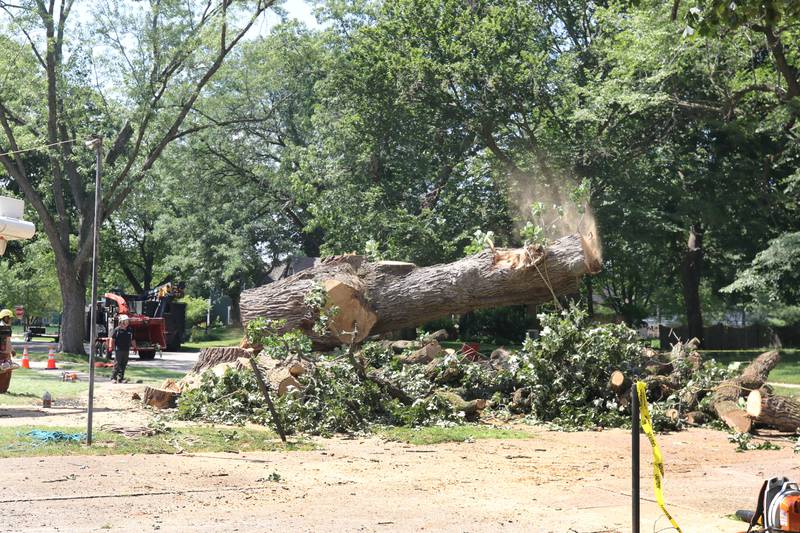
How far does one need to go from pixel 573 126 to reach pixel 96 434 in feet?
73.2

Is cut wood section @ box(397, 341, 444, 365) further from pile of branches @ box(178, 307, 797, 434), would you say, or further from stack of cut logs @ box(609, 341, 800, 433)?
stack of cut logs @ box(609, 341, 800, 433)

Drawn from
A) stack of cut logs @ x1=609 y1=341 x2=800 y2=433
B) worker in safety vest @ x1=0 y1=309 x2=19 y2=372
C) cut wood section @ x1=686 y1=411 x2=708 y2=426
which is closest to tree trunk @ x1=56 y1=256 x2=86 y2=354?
worker in safety vest @ x1=0 y1=309 x2=19 y2=372

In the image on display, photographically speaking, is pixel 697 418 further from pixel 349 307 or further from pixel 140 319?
pixel 140 319

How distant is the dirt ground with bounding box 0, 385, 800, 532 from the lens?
6469 millimetres

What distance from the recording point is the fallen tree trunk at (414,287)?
46.6ft

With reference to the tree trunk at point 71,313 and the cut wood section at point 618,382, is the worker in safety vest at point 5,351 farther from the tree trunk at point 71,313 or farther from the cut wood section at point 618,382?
the tree trunk at point 71,313

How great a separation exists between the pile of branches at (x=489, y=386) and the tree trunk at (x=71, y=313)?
44.6 feet

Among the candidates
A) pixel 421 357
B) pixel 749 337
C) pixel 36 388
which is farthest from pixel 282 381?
pixel 749 337

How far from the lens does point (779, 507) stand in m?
4.91

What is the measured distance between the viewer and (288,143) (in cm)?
4041

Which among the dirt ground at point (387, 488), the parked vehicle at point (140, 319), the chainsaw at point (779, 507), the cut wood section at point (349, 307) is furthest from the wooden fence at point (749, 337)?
the chainsaw at point (779, 507)

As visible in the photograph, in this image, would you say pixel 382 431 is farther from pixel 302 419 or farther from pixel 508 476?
pixel 508 476

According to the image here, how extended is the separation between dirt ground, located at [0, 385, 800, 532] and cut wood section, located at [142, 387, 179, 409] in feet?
13.5

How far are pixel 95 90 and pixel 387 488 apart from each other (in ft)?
73.8
